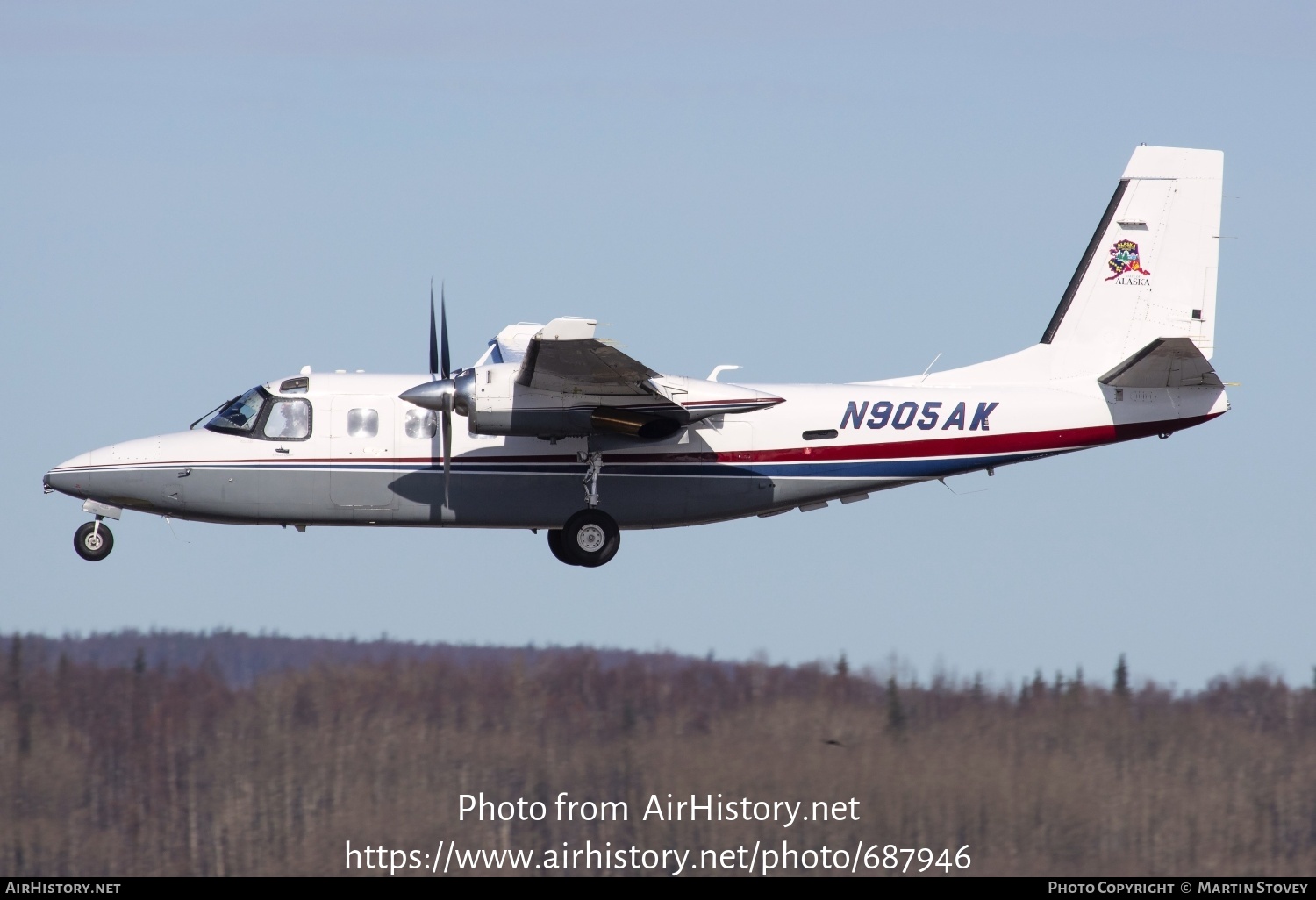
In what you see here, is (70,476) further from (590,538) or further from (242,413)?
(590,538)

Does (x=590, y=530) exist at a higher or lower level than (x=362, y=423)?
lower

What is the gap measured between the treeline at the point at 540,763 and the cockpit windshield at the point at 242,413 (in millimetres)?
5013

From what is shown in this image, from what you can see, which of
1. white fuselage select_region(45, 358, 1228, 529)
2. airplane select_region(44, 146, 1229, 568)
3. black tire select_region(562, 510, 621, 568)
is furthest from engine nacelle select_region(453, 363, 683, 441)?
black tire select_region(562, 510, 621, 568)

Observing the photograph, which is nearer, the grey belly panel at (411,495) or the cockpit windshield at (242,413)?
the grey belly panel at (411,495)

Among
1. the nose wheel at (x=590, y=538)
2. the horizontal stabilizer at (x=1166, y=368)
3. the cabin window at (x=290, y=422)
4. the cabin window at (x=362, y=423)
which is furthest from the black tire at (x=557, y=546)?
the horizontal stabilizer at (x=1166, y=368)

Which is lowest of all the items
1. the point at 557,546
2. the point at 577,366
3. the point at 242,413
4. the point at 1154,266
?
the point at 557,546

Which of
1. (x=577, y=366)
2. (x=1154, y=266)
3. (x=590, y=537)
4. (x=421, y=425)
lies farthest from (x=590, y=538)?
(x=1154, y=266)

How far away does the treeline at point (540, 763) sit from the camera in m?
23.0

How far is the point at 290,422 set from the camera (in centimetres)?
1945

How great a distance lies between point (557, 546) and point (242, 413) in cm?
431

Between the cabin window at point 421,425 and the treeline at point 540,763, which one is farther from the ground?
the cabin window at point 421,425

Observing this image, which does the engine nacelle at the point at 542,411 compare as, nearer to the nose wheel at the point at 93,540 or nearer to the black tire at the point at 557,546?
the black tire at the point at 557,546
